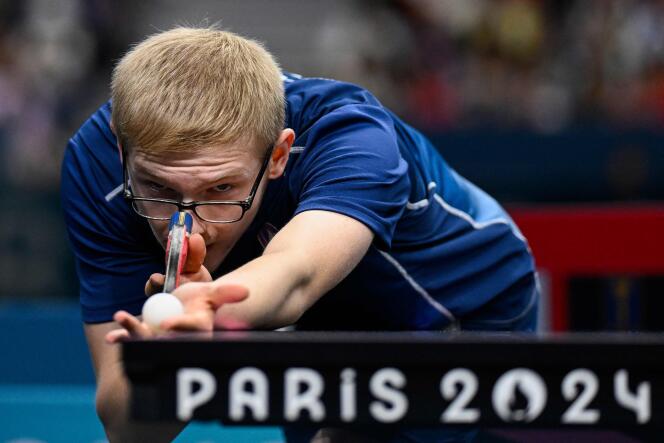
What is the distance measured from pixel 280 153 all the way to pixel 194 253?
1.46 ft

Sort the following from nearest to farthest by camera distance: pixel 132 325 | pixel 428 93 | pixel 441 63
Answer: pixel 132 325 < pixel 428 93 < pixel 441 63

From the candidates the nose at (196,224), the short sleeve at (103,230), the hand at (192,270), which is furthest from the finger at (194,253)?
the short sleeve at (103,230)

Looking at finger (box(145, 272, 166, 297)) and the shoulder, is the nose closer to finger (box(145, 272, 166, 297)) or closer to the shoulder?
finger (box(145, 272, 166, 297))

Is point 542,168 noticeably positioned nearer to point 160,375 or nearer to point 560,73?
point 560,73

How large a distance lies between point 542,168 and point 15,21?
4209 millimetres

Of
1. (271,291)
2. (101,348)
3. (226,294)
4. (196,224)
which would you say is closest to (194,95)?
(196,224)

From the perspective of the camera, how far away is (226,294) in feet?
5.28

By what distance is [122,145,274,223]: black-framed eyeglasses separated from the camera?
209 cm

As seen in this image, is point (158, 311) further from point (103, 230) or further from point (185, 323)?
point (103, 230)

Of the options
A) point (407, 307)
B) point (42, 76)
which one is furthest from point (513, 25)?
point (407, 307)

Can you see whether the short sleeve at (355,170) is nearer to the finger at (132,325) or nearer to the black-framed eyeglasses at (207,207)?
the black-framed eyeglasses at (207,207)

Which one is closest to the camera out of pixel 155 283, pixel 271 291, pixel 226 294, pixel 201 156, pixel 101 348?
pixel 226 294

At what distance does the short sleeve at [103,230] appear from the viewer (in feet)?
8.58

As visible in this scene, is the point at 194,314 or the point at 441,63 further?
the point at 441,63
